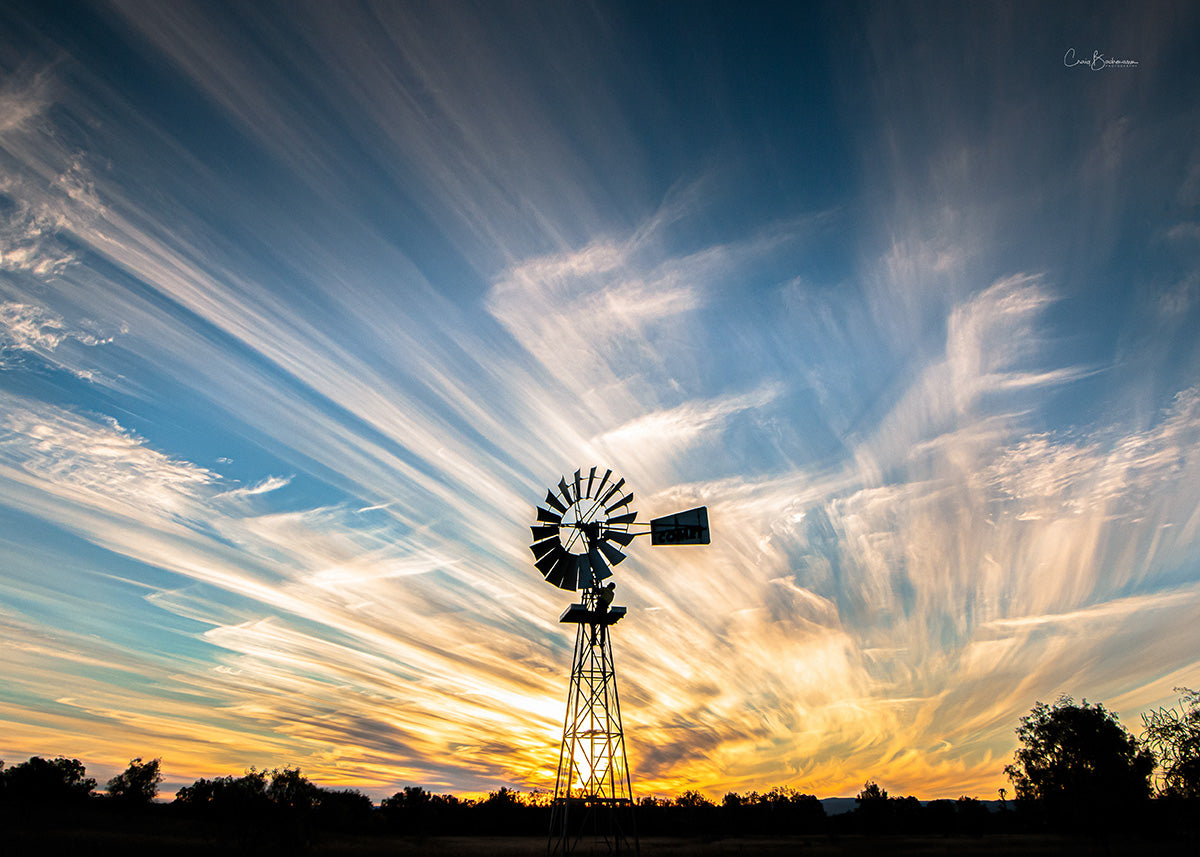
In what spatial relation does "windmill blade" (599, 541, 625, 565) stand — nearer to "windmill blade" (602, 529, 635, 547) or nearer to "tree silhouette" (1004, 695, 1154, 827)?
"windmill blade" (602, 529, 635, 547)

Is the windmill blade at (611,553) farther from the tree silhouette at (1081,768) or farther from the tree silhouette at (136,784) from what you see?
the tree silhouette at (136,784)

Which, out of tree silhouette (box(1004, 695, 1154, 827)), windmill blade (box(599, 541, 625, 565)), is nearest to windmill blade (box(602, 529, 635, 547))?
windmill blade (box(599, 541, 625, 565))

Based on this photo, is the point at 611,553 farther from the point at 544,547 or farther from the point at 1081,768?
the point at 1081,768

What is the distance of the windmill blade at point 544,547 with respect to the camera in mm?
31188

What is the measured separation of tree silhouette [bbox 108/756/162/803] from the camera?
72.2 m

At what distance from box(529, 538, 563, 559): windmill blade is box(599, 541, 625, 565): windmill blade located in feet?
7.34

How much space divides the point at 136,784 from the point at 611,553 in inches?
3129

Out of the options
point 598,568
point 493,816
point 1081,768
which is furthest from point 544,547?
point 493,816

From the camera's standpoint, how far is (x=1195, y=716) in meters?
35.0

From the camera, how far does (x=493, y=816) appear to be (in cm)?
8569

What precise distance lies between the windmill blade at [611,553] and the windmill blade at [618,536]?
0.51m

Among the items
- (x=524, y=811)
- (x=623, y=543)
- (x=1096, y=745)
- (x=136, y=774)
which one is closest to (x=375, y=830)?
(x=524, y=811)

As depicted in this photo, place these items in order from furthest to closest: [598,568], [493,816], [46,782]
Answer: [493,816], [46,782], [598,568]

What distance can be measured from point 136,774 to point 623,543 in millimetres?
81037
